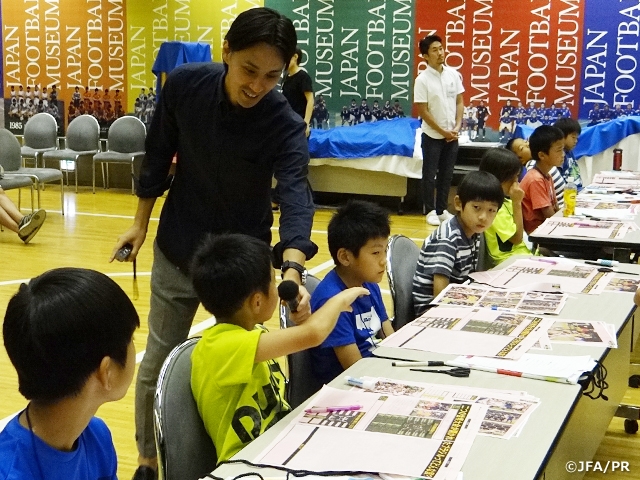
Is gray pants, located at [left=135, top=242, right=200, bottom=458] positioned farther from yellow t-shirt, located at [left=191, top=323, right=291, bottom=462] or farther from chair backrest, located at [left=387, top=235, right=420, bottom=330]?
chair backrest, located at [left=387, top=235, right=420, bottom=330]

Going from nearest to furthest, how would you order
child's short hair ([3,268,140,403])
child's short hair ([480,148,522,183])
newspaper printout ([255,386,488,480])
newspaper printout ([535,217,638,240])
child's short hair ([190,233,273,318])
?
1. child's short hair ([3,268,140,403])
2. newspaper printout ([255,386,488,480])
3. child's short hair ([190,233,273,318])
4. newspaper printout ([535,217,638,240])
5. child's short hair ([480,148,522,183])

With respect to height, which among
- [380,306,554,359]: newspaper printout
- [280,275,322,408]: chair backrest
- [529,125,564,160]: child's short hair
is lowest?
[280,275,322,408]: chair backrest

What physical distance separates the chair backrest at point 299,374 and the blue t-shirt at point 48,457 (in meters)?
0.88

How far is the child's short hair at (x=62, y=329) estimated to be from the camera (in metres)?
1.37

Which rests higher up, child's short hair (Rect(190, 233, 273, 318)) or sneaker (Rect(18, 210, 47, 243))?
child's short hair (Rect(190, 233, 273, 318))

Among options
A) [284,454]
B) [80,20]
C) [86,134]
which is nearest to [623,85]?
[86,134]

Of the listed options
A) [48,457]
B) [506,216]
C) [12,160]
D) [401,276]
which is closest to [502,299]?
[401,276]

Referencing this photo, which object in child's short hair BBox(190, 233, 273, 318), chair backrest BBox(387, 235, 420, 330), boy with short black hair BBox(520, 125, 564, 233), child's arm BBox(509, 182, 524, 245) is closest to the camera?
child's short hair BBox(190, 233, 273, 318)

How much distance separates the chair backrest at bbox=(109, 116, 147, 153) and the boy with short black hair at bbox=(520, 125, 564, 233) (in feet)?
18.3

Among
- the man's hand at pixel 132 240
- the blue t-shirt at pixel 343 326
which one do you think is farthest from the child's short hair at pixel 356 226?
the man's hand at pixel 132 240

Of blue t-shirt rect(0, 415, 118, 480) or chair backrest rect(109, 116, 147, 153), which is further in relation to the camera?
chair backrest rect(109, 116, 147, 153)

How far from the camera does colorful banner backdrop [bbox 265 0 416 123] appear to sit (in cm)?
966

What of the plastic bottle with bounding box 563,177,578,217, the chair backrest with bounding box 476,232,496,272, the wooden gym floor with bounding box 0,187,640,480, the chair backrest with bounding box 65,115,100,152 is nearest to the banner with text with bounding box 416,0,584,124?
the wooden gym floor with bounding box 0,187,640,480

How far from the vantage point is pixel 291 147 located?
2.46 meters
